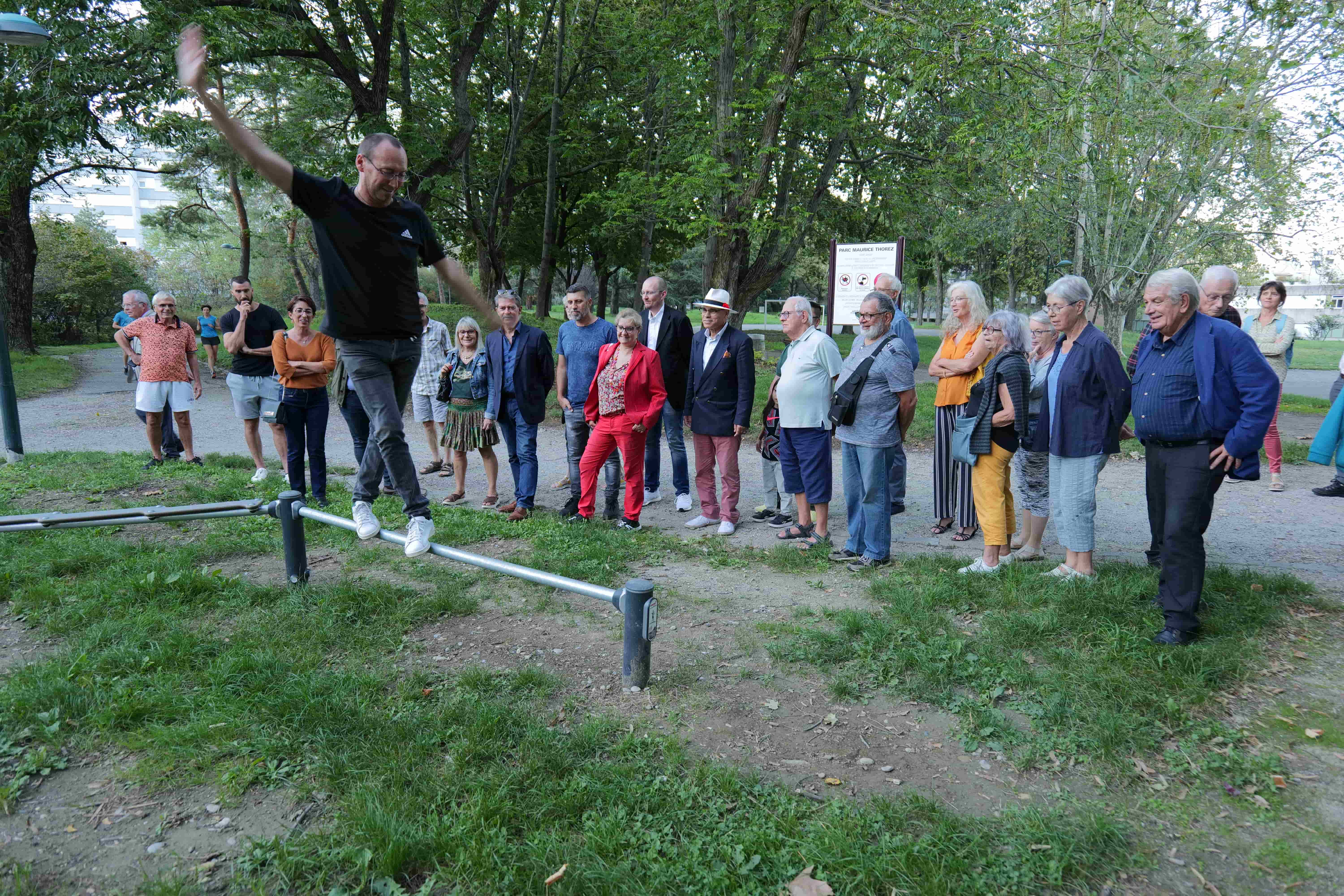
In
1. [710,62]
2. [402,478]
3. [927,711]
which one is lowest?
[927,711]

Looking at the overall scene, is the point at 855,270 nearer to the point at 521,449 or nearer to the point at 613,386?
the point at 613,386

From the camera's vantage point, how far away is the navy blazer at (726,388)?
7.30m

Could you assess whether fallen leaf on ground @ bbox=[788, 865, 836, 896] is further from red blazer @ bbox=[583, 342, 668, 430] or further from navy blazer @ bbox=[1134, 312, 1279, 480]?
red blazer @ bbox=[583, 342, 668, 430]

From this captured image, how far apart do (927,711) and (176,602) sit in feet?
15.6

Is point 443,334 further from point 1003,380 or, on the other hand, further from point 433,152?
point 433,152

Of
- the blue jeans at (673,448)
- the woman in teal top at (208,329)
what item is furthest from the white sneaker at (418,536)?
the woman in teal top at (208,329)

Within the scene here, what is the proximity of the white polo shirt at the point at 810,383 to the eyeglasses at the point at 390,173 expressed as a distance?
12.0 feet

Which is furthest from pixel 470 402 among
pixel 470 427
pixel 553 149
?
pixel 553 149

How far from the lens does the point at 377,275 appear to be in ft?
14.0

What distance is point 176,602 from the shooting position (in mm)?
5316

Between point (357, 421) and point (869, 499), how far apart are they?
15.9 feet

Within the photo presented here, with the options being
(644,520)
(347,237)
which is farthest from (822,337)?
(347,237)

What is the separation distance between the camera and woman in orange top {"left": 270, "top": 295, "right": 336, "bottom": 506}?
7773 millimetres

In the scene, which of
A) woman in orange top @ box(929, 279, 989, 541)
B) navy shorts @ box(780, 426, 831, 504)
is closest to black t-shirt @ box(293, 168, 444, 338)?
navy shorts @ box(780, 426, 831, 504)
